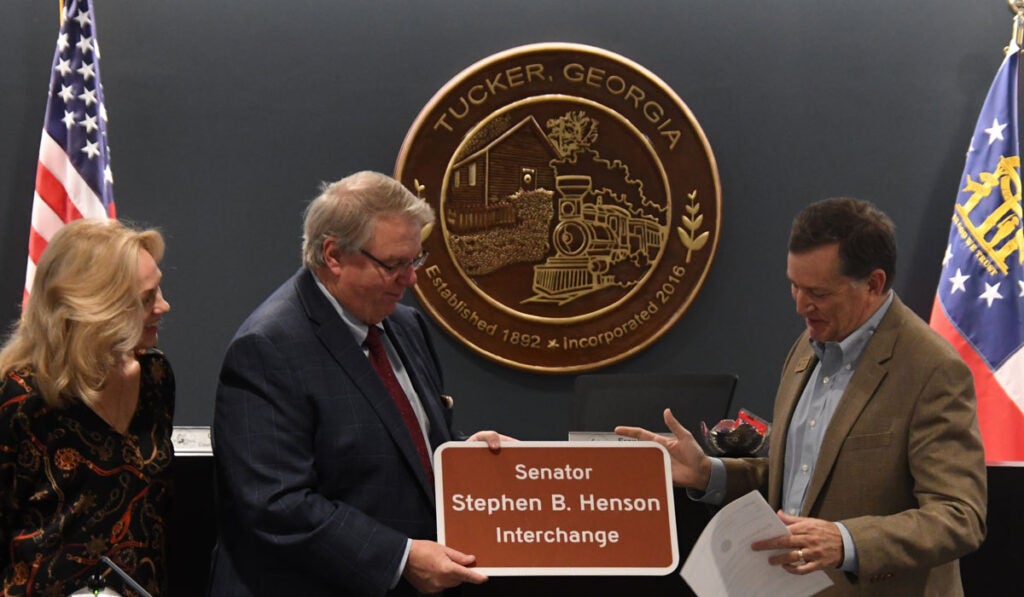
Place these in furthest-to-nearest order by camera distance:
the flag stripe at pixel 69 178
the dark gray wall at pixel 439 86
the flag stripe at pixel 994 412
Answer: the dark gray wall at pixel 439 86 → the flag stripe at pixel 994 412 → the flag stripe at pixel 69 178

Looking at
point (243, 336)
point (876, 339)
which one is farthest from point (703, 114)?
point (243, 336)

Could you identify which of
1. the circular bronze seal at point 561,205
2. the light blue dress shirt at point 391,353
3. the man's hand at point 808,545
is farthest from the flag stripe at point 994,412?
the light blue dress shirt at point 391,353

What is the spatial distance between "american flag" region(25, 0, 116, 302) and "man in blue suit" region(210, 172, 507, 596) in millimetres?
2254

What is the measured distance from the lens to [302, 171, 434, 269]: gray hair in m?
2.44

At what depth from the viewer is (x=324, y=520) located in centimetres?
222

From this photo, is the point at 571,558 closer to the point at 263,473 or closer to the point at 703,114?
the point at 263,473

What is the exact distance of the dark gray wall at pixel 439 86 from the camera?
4.79 metres

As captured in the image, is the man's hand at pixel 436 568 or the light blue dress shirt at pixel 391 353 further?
the light blue dress shirt at pixel 391 353

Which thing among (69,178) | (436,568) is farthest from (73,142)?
(436,568)

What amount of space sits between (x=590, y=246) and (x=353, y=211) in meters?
2.57

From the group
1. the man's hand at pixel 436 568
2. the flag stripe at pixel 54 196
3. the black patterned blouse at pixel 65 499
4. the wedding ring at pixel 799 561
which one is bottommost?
the man's hand at pixel 436 568

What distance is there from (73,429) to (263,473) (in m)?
0.37

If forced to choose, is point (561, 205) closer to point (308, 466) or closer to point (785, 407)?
point (785, 407)

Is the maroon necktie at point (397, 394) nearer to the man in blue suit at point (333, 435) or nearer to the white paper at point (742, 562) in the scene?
the man in blue suit at point (333, 435)
